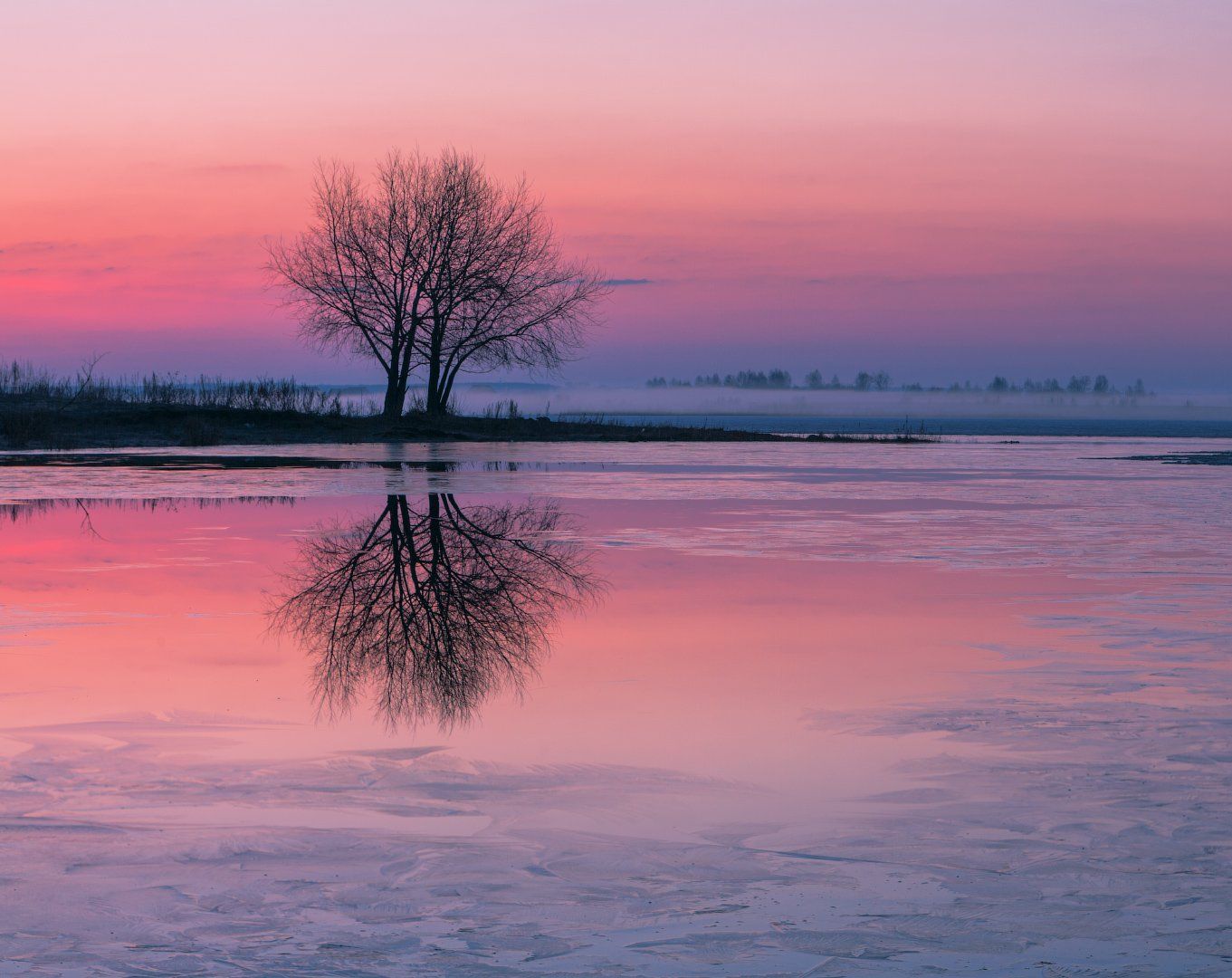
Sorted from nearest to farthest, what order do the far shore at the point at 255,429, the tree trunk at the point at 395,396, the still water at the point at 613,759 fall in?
1. the still water at the point at 613,759
2. the far shore at the point at 255,429
3. the tree trunk at the point at 395,396

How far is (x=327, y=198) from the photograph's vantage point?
48.4 metres

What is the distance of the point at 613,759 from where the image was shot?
6.45 metres

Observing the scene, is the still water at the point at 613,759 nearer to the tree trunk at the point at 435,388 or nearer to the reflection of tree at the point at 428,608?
the reflection of tree at the point at 428,608

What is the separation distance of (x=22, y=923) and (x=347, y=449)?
1371 inches

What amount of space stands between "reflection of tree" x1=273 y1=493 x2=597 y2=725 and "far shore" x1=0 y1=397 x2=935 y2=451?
989 inches

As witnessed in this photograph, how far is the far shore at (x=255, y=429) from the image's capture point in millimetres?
39438

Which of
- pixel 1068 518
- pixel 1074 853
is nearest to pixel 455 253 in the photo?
pixel 1068 518

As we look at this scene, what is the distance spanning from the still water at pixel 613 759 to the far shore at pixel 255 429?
87.1 ft

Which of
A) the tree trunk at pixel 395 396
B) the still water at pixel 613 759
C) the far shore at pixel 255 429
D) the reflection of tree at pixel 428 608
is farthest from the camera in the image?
the tree trunk at pixel 395 396

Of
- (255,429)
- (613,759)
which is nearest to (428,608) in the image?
(613,759)

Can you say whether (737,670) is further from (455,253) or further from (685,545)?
(455,253)

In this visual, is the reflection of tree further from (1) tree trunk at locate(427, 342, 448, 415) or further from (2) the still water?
(1) tree trunk at locate(427, 342, 448, 415)

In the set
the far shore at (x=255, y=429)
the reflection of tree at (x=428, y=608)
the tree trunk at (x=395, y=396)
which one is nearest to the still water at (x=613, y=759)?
the reflection of tree at (x=428, y=608)

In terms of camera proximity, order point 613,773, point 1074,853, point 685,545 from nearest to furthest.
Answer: point 1074,853 < point 613,773 < point 685,545
